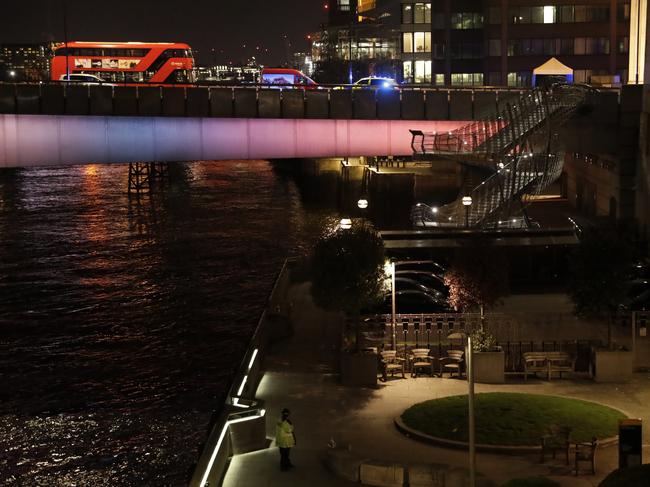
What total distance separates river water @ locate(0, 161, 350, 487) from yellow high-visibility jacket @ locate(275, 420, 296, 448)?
556cm

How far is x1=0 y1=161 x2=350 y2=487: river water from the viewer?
92.3ft

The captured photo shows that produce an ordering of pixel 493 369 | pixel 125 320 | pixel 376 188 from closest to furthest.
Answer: pixel 493 369 → pixel 125 320 → pixel 376 188

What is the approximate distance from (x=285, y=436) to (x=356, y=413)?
13.0 feet

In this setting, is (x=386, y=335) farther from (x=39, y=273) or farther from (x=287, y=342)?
(x=39, y=273)

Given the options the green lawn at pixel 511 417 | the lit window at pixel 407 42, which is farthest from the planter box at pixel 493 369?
the lit window at pixel 407 42

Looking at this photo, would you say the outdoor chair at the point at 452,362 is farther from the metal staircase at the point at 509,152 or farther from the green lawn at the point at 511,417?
the metal staircase at the point at 509,152

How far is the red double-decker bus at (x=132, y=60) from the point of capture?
83.1 metres

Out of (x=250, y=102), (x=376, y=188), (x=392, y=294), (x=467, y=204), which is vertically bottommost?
(x=376, y=188)

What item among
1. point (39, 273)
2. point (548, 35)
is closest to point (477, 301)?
point (39, 273)

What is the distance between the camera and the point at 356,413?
23984 millimetres

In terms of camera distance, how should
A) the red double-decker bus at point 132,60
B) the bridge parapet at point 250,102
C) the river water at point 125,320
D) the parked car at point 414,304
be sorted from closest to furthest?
the river water at point 125,320
the parked car at point 414,304
the bridge parapet at point 250,102
the red double-decker bus at point 132,60

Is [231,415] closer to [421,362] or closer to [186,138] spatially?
[421,362]

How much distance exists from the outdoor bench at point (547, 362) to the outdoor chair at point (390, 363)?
9.89ft

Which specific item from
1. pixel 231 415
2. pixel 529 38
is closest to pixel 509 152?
pixel 231 415
